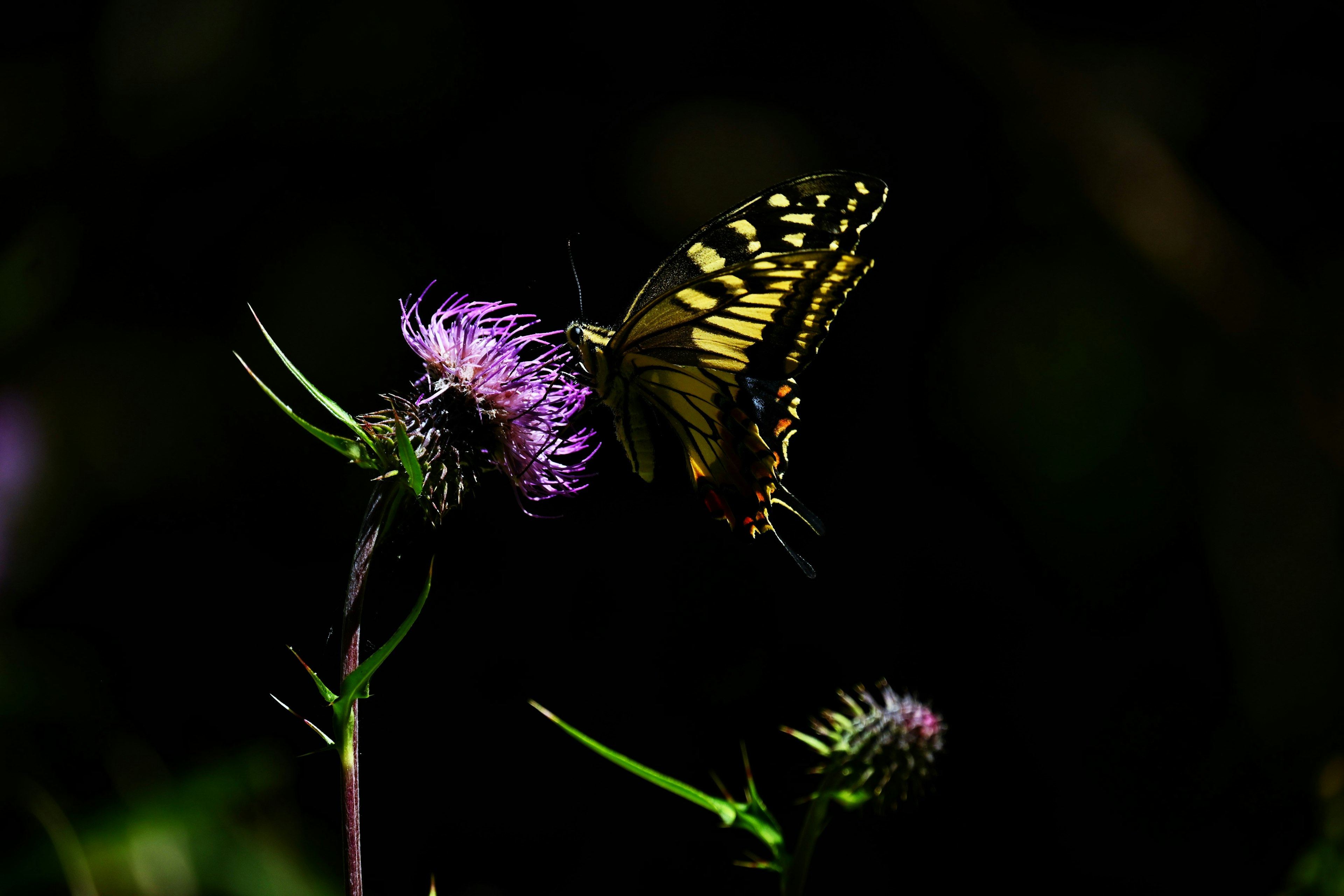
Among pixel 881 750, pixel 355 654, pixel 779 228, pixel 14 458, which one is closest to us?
pixel 355 654

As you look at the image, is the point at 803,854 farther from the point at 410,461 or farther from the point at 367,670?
the point at 410,461

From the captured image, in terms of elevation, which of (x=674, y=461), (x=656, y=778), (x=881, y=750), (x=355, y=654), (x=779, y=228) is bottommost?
(x=674, y=461)

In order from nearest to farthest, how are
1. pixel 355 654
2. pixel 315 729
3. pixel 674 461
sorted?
pixel 315 729 < pixel 355 654 < pixel 674 461

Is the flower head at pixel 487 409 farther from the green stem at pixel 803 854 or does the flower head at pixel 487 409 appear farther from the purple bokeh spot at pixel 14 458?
the purple bokeh spot at pixel 14 458

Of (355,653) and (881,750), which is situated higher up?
(355,653)

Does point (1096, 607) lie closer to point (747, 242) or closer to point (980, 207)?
point (980, 207)

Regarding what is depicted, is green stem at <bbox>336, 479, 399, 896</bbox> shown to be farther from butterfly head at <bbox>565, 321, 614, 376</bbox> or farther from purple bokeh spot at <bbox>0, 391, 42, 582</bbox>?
purple bokeh spot at <bbox>0, 391, 42, 582</bbox>

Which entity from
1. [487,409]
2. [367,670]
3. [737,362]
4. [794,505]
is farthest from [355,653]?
[794,505]
